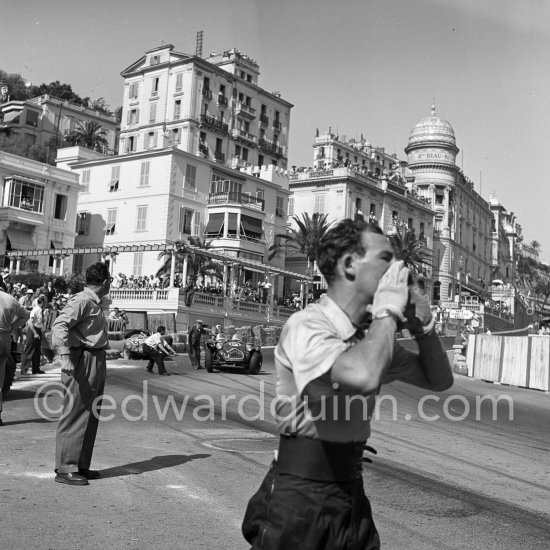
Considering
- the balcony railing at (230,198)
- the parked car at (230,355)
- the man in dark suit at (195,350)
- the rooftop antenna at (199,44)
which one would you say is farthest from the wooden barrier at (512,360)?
the rooftop antenna at (199,44)

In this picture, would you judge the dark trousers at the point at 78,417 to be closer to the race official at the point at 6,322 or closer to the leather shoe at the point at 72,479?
the leather shoe at the point at 72,479

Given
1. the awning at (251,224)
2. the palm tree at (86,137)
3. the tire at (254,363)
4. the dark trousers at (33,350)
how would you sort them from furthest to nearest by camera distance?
the palm tree at (86,137) < the awning at (251,224) < the tire at (254,363) < the dark trousers at (33,350)

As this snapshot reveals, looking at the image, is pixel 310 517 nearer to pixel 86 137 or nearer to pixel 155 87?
pixel 155 87

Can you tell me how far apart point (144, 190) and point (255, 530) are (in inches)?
1993

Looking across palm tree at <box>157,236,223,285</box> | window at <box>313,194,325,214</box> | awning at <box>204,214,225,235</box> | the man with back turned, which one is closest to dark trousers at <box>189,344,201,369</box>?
the man with back turned

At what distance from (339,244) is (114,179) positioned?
53005 mm

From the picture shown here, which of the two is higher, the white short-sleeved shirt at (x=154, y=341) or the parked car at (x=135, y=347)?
the white short-sleeved shirt at (x=154, y=341)

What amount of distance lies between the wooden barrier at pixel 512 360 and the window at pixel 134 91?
44021 mm

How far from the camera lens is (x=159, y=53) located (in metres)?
63.1

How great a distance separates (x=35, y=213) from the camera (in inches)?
1831

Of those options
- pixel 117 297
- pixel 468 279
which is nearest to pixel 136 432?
pixel 117 297

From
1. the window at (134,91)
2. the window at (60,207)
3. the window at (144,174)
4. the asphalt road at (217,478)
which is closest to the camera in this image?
the asphalt road at (217,478)

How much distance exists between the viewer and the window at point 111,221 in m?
53.2

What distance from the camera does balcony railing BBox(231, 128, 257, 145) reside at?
2495 inches
